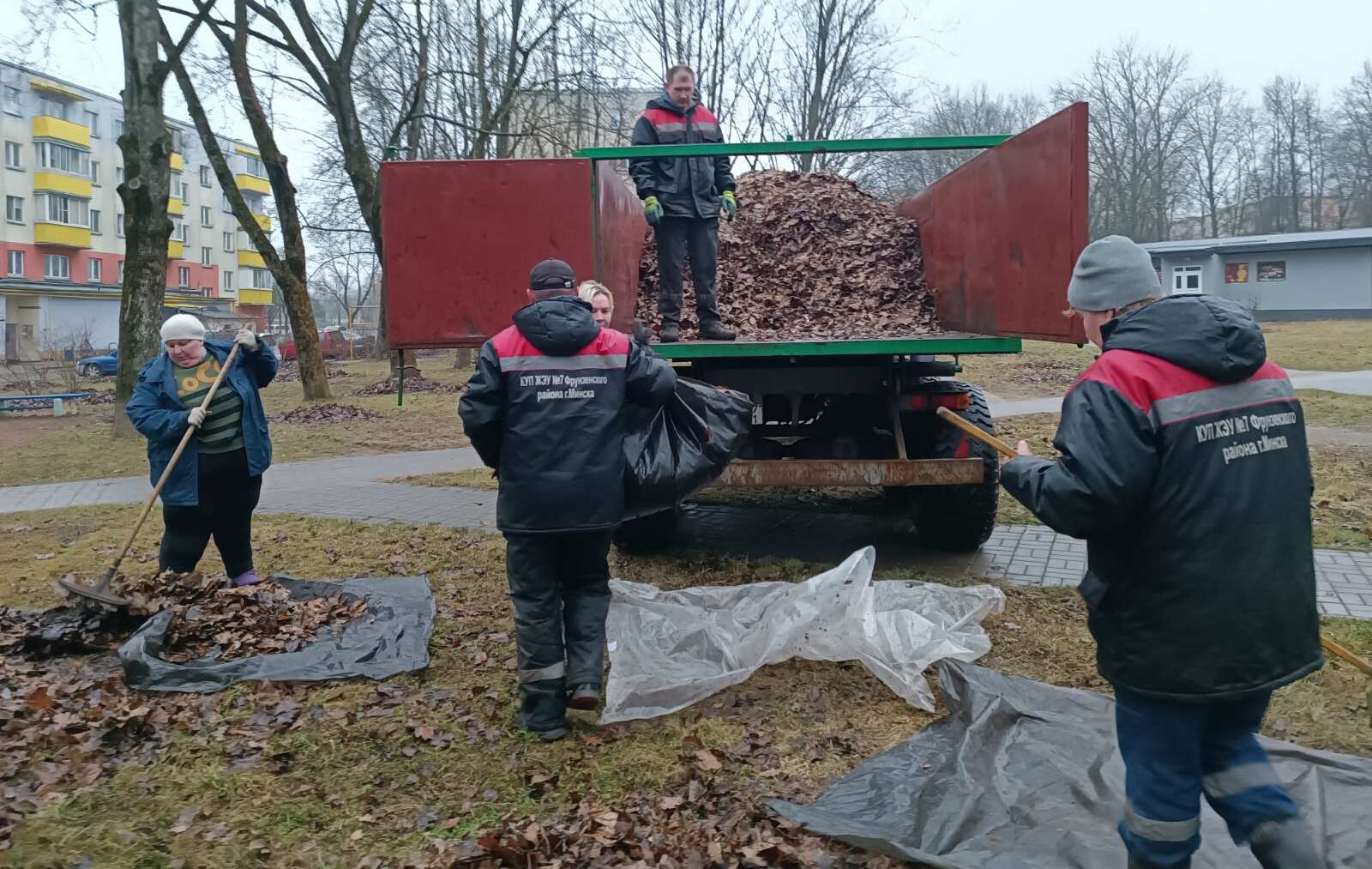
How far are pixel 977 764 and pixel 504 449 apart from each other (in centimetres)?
195

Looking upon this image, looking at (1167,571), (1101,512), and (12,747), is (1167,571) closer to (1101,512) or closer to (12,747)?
(1101,512)

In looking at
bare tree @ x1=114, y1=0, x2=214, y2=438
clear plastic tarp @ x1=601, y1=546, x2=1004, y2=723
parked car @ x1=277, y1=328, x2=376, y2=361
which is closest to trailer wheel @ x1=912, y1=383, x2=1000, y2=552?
clear plastic tarp @ x1=601, y1=546, x2=1004, y2=723

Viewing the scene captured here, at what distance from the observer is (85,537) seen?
7590 mm

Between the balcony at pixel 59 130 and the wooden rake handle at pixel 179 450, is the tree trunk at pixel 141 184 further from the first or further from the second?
the balcony at pixel 59 130

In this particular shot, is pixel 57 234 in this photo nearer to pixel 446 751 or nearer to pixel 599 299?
pixel 599 299

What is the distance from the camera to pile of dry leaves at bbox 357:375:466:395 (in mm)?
19906

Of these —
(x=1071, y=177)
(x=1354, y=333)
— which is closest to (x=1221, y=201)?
(x=1354, y=333)

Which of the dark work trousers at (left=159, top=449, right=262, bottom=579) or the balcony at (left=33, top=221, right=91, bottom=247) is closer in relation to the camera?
the dark work trousers at (left=159, top=449, right=262, bottom=579)

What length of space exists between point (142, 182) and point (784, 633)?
11593 mm

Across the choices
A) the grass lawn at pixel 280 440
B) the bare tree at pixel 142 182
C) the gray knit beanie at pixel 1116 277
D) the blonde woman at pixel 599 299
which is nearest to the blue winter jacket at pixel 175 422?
the blonde woman at pixel 599 299

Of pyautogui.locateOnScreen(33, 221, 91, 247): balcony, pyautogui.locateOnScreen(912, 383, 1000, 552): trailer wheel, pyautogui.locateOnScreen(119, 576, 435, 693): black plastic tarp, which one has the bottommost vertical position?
pyautogui.locateOnScreen(119, 576, 435, 693): black plastic tarp

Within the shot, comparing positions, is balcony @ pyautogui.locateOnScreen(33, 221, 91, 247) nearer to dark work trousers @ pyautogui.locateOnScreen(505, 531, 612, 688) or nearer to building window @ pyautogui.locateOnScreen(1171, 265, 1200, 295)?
building window @ pyautogui.locateOnScreen(1171, 265, 1200, 295)

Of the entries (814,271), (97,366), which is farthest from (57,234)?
(814,271)

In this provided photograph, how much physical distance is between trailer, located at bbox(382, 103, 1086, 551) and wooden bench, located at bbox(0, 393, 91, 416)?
15132 mm
